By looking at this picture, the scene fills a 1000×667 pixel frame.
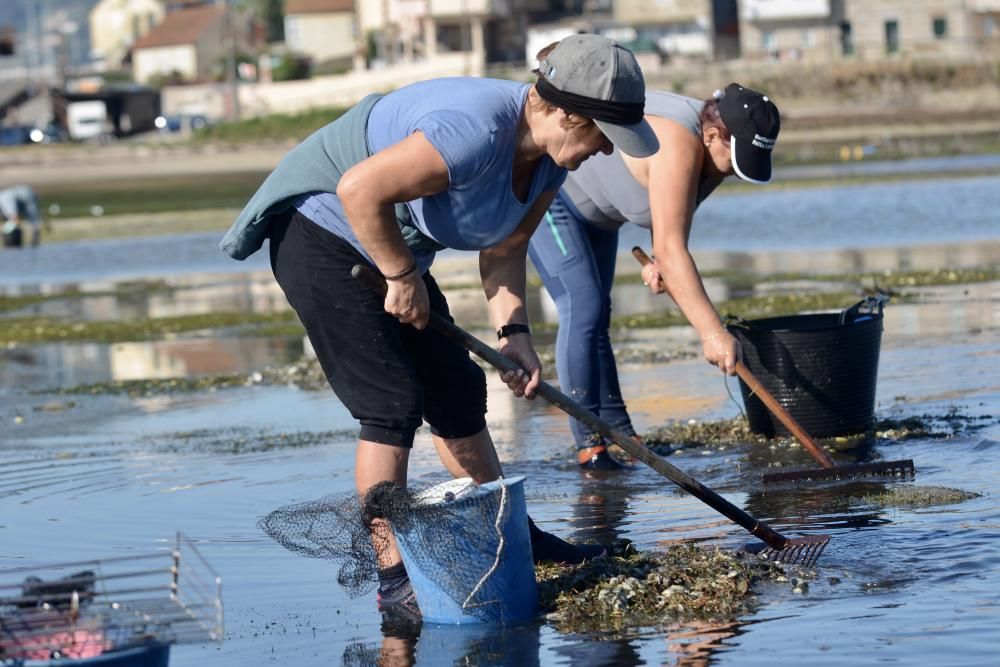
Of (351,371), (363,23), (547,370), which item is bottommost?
(547,370)

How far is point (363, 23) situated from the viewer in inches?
3127

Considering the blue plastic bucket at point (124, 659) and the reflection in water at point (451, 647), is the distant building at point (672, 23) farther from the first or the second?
the blue plastic bucket at point (124, 659)

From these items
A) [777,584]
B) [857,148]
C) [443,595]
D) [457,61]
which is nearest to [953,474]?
[777,584]

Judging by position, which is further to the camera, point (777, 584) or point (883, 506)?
point (883, 506)

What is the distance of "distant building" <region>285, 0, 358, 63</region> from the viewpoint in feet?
299

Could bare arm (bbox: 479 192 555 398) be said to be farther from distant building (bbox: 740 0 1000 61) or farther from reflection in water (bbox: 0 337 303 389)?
distant building (bbox: 740 0 1000 61)

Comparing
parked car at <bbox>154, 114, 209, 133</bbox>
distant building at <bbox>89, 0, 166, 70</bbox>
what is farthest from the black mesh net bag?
distant building at <bbox>89, 0, 166, 70</bbox>

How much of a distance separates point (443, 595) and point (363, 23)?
76718mm

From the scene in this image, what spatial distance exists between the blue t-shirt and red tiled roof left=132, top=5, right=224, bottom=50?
95.3 m

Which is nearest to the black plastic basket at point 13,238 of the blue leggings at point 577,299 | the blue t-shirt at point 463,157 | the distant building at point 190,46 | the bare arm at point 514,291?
the blue leggings at point 577,299

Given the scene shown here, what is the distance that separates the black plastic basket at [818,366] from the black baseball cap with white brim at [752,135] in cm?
119

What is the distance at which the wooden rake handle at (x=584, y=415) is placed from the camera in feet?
15.4

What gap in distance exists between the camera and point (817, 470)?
6.48 m

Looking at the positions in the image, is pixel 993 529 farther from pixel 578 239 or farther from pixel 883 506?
pixel 578 239
